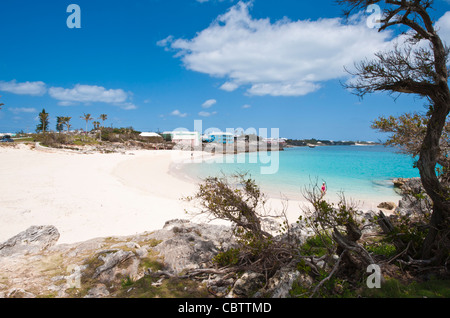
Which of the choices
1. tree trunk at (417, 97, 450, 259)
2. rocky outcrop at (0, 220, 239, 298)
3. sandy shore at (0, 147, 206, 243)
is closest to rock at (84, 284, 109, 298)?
rocky outcrop at (0, 220, 239, 298)

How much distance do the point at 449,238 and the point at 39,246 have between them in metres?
11.1

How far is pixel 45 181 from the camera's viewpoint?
57.9ft

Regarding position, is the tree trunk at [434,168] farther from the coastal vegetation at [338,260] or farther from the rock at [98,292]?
the rock at [98,292]

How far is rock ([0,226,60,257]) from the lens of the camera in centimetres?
739

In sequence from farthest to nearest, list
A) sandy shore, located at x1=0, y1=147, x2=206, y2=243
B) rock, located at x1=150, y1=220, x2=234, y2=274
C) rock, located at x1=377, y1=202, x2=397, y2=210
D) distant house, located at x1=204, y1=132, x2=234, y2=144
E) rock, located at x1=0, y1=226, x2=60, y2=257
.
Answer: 1. distant house, located at x1=204, y1=132, x2=234, y2=144
2. rock, located at x1=377, y1=202, x2=397, y2=210
3. sandy shore, located at x1=0, y1=147, x2=206, y2=243
4. rock, located at x1=0, y1=226, x2=60, y2=257
5. rock, located at x1=150, y1=220, x2=234, y2=274

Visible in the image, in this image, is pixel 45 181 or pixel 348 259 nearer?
pixel 348 259

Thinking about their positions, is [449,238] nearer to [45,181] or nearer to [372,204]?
[372,204]

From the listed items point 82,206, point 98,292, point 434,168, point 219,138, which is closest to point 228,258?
point 98,292

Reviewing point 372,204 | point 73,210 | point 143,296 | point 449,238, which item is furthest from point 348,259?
point 372,204

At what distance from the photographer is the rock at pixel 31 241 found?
7.39 meters

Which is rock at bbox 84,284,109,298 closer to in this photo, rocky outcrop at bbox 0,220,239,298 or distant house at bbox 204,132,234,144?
rocky outcrop at bbox 0,220,239,298
